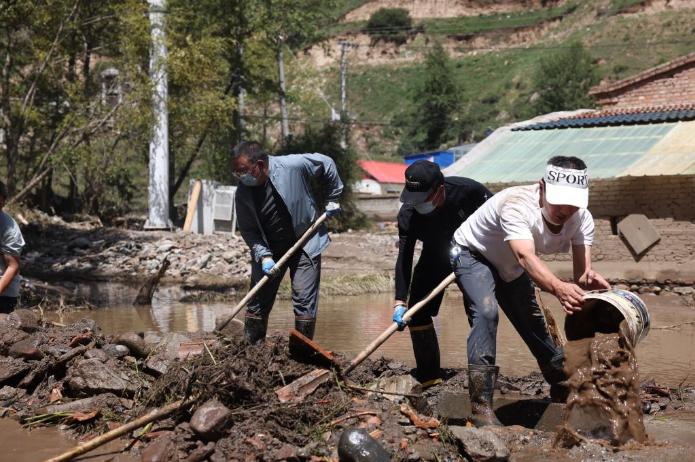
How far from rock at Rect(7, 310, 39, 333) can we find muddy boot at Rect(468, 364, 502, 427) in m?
3.72

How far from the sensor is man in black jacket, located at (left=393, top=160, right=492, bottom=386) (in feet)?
20.4

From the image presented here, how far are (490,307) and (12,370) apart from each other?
11.4 ft

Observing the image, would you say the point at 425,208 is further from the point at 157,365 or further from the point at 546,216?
the point at 157,365

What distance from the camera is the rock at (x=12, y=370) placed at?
6.57 m

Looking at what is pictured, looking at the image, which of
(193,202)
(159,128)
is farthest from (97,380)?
(193,202)

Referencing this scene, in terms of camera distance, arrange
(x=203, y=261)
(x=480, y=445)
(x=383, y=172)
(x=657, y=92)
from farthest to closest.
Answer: (x=383, y=172) < (x=657, y=92) < (x=203, y=261) < (x=480, y=445)

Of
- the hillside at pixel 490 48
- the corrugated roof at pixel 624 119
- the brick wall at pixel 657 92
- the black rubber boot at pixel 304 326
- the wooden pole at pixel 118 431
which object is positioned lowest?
the wooden pole at pixel 118 431

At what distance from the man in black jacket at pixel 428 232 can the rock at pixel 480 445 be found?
135cm

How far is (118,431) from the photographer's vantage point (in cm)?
513

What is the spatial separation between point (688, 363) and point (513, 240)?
4.09m

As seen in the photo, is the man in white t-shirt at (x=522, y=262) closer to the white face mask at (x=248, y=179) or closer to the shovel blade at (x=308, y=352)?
the shovel blade at (x=308, y=352)

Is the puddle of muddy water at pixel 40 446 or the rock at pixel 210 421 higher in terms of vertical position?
the rock at pixel 210 421

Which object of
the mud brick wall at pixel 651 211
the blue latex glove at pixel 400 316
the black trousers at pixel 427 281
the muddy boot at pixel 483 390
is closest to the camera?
the muddy boot at pixel 483 390

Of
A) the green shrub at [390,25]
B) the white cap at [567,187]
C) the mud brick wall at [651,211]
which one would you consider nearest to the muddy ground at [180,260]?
the mud brick wall at [651,211]
